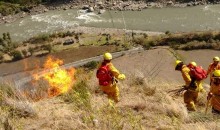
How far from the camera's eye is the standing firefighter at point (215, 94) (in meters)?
8.05

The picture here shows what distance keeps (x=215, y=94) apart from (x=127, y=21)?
95.7 ft

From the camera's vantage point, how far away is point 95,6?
41719 millimetres

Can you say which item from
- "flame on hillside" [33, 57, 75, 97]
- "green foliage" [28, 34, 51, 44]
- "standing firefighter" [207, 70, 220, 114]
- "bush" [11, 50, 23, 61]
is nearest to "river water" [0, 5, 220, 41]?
"green foliage" [28, 34, 51, 44]

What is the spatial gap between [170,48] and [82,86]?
18.1m

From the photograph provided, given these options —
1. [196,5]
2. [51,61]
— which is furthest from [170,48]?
[196,5]

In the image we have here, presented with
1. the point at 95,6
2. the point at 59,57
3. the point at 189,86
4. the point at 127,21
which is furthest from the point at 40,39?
the point at 189,86

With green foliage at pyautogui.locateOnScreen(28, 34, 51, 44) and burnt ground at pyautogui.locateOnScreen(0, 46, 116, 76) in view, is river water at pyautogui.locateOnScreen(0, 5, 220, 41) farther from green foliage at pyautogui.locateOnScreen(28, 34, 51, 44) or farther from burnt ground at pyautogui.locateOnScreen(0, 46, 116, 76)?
burnt ground at pyautogui.locateOnScreen(0, 46, 116, 76)

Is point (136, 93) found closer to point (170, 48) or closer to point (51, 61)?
point (170, 48)

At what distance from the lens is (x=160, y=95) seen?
7949 mm

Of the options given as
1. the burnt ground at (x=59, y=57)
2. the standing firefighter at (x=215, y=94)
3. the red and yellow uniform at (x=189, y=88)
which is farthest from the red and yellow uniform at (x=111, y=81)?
the burnt ground at (x=59, y=57)

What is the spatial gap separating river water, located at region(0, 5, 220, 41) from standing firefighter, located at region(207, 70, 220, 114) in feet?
80.9

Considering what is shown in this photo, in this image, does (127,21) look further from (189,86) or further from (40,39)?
(189,86)

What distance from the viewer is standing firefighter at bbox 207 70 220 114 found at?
26.4 ft

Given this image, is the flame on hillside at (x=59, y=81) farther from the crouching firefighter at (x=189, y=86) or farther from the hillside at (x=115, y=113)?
the crouching firefighter at (x=189, y=86)
